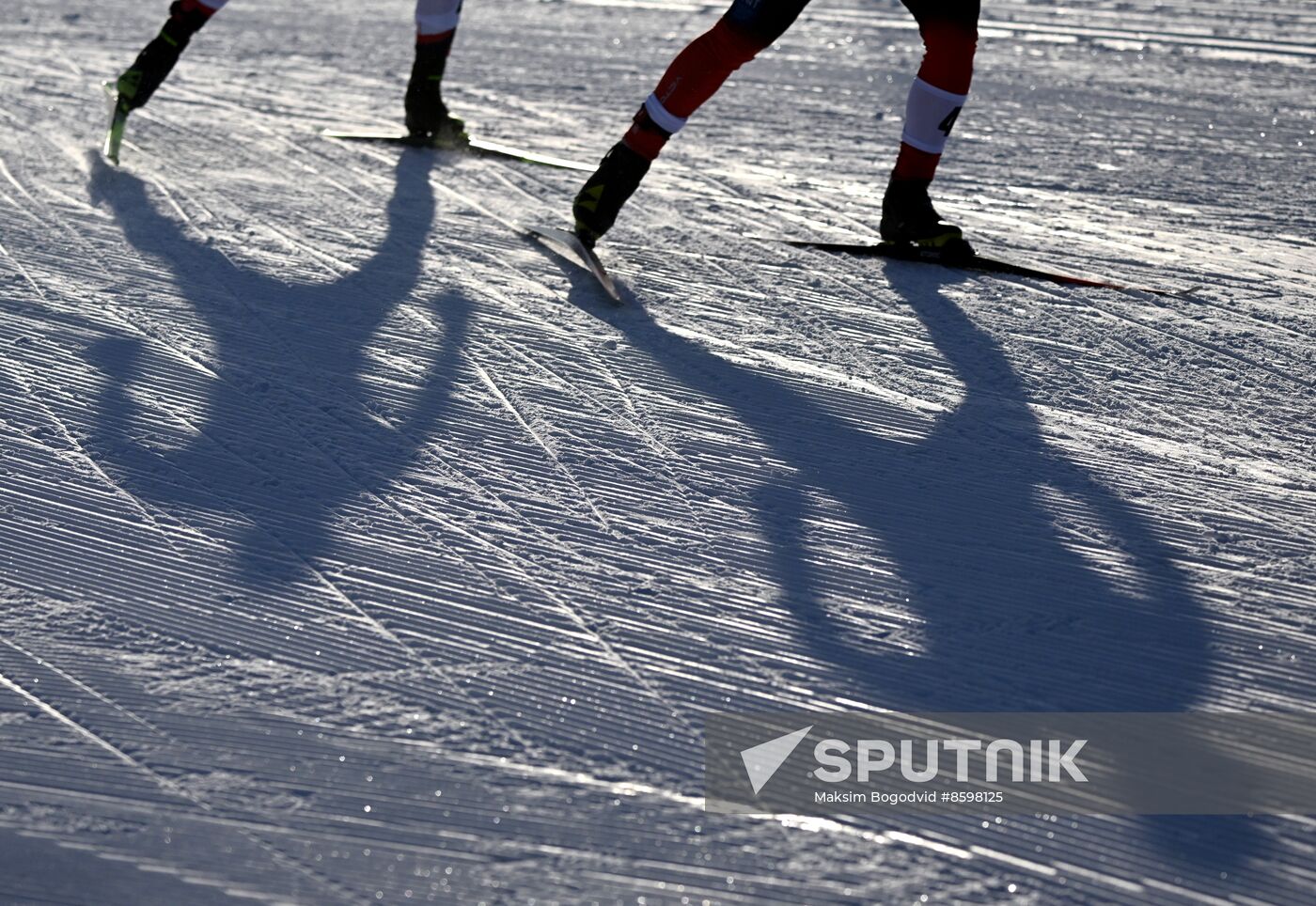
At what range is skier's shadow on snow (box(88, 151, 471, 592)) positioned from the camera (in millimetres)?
2604

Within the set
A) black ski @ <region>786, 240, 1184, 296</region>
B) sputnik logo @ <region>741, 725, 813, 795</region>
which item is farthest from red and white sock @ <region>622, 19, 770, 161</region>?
sputnik logo @ <region>741, 725, 813, 795</region>

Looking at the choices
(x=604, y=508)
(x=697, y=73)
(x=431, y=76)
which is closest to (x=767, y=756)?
(x=604, y=508)

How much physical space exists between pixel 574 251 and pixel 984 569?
6.09 feet

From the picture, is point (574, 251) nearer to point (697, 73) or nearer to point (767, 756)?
point (697, 73)

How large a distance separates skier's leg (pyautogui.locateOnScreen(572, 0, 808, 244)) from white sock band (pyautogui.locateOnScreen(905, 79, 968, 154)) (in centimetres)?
43

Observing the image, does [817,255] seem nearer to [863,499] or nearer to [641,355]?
[641,355]

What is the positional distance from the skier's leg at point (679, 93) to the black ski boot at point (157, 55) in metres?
1.87

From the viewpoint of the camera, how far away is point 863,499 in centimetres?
269

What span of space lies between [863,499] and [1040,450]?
17.6 inches

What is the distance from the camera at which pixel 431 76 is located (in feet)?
17.1

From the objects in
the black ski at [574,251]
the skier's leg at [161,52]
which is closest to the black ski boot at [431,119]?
the skier's leg at [161,52]

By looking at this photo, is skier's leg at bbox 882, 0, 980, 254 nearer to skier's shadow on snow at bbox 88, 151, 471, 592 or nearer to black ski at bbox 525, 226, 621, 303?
black ski at bbox 525, 226, 621, 303

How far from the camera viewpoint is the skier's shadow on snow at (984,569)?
212 cm

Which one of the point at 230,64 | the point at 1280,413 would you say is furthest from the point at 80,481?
the point at 230,64
